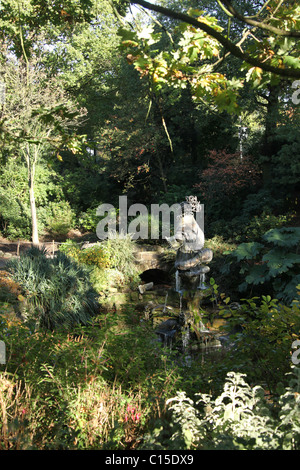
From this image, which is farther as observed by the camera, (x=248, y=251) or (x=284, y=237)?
(x=248, y=251)

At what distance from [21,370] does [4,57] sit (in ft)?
42.5

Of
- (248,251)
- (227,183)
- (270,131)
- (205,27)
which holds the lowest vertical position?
(248,251)

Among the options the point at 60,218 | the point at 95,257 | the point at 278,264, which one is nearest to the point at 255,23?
the point at 278,264

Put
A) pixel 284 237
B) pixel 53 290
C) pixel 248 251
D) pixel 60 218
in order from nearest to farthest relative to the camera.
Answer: pixel 53 290
pixel 284 237
pixel 248 251
pixel 60 218

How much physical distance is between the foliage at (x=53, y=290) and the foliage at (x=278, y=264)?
3267 millimetres

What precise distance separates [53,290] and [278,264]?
4.34 meters

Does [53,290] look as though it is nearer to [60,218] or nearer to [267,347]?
[267,347]

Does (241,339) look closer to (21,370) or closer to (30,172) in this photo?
(21,370)

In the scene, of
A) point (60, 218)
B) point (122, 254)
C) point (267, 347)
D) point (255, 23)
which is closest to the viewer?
point (255, 23)

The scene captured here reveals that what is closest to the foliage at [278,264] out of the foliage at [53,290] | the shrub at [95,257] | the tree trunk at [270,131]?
the foliage at [53,290]

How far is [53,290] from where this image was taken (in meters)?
7.23

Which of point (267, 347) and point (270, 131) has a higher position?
point (270, 131)

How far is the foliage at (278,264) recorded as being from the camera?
7645 mm
